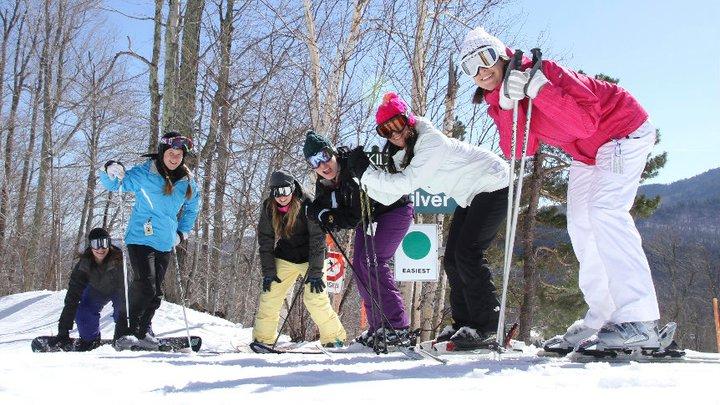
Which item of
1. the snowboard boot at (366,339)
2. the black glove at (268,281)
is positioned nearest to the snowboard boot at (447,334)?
the snowboard boot at (366,339)

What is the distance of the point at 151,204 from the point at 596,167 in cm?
326

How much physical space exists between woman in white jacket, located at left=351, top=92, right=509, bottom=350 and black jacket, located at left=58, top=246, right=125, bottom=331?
325 cm

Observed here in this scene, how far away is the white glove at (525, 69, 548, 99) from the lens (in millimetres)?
3127

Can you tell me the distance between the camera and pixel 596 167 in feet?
11.0

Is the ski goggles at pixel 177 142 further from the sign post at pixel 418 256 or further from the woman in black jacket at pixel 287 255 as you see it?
the sign post at pixel 418 256

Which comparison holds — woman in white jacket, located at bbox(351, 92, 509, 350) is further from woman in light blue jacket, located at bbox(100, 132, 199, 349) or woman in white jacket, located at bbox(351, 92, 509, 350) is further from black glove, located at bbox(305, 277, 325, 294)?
woman in light blue jacket, located at bbox(100, 132, 199, 349)

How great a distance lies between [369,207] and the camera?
13.7 ft

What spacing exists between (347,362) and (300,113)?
28.1ft

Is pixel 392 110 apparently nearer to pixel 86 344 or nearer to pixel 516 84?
pixel 516 84

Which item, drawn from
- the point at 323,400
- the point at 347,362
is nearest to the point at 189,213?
the point at 347,362

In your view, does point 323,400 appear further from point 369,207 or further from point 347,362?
point 369,207

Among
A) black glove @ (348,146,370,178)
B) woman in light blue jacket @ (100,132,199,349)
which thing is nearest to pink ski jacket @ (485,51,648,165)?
black glove @ (348,146,370,178)

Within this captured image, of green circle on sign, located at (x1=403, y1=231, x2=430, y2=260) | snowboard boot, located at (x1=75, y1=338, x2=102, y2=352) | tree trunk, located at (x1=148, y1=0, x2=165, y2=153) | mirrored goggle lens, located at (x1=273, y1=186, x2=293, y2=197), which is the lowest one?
snowboard boot, located at (x1=75, y1=338, x2=102, y2=352)

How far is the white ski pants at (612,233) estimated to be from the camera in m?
3.07
